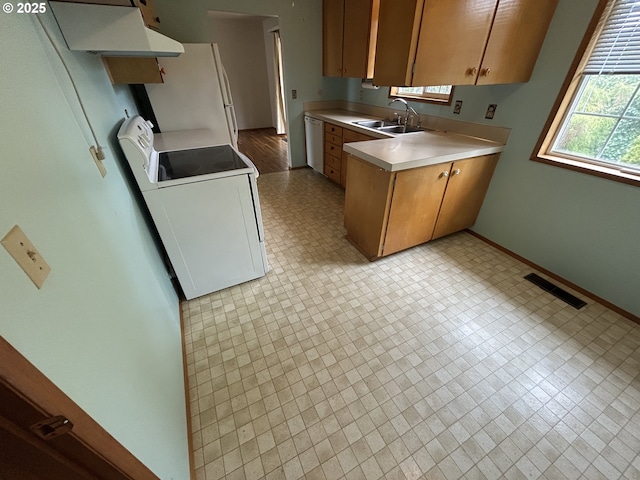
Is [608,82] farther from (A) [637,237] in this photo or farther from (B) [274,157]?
(B) [274,157]

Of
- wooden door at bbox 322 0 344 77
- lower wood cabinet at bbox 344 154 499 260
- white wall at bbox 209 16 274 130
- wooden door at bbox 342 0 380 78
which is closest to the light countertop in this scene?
lower wood cabinet at bbox 344 154 499 260

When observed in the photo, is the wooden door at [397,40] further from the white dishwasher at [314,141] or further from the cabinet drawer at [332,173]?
the white dishwasher at [314,141]

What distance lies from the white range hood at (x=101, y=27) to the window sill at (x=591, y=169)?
8.71ft

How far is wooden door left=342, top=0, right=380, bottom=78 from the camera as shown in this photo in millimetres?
2568

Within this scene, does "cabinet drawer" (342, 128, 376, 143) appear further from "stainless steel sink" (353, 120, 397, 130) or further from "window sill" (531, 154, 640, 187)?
"window sill" (531, 154, 640, 187)

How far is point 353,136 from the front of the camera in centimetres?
298

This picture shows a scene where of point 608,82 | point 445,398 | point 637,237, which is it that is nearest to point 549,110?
point 608,82

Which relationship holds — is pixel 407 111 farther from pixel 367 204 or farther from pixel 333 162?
pixel 367 204

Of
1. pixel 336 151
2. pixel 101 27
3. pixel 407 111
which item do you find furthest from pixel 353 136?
pixel 101 27

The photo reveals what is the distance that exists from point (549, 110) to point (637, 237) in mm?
1027

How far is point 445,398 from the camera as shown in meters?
1.36

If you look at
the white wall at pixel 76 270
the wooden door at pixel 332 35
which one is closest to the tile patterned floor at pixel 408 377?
the white wall at pixel 76 270

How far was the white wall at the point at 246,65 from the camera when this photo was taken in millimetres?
5527

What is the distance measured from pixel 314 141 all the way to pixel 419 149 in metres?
2.07
